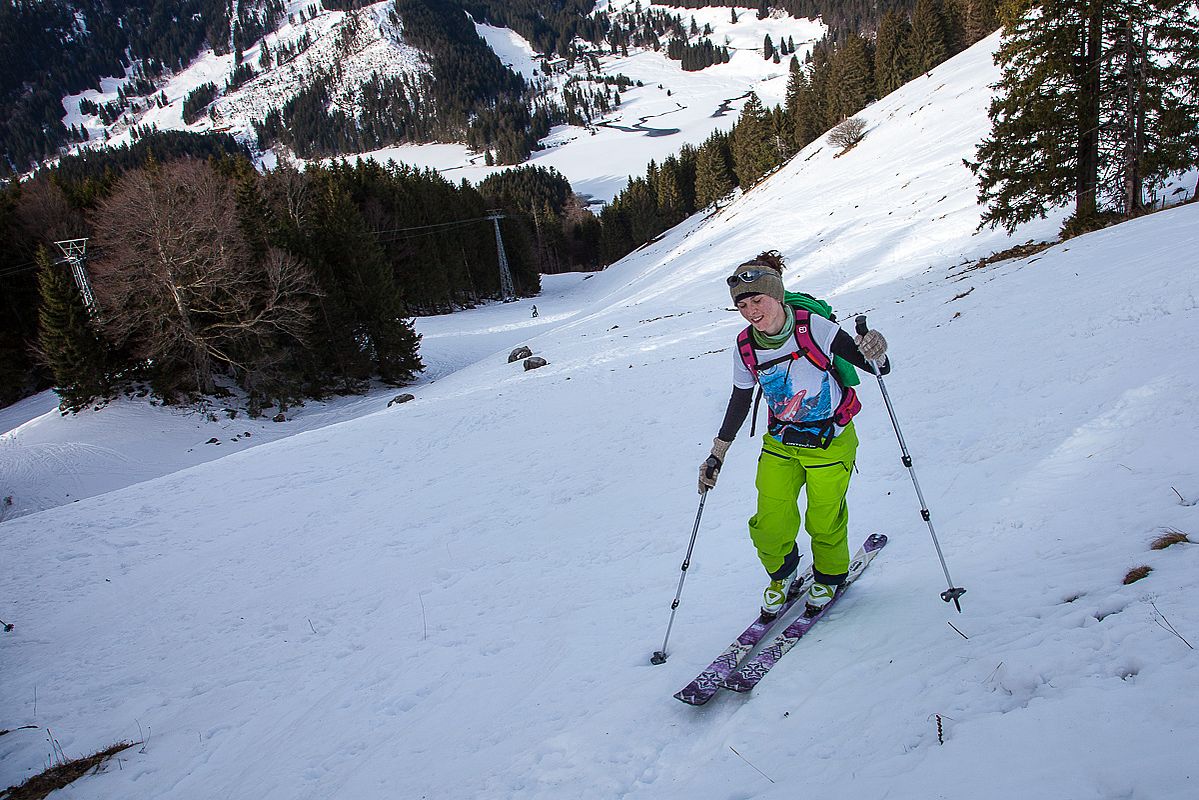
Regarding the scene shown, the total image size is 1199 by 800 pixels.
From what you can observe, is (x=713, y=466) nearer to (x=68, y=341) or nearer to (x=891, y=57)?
(x=68, y=341)

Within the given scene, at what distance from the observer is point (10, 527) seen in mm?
12727

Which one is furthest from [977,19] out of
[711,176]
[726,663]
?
[726,663]

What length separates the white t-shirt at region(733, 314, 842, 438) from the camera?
14.5ft

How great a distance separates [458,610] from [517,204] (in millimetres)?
87921

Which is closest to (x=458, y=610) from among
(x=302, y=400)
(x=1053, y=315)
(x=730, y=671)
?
(x=730, y=671)

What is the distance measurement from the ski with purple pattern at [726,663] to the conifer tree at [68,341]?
1290 inches

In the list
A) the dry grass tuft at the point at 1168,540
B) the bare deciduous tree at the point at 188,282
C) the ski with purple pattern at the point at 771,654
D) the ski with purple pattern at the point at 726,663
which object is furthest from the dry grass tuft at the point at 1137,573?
the bare deciduous tree at the point at 188,282

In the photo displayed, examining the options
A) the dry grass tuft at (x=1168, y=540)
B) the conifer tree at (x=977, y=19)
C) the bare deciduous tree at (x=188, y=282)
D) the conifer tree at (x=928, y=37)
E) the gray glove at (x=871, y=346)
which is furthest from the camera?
the conifer tree at (x=928, y=37)

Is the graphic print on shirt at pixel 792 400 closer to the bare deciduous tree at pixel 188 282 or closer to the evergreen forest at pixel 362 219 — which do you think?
the evergreen forest at pixel 362 219

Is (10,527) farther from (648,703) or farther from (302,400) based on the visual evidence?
(302,400)

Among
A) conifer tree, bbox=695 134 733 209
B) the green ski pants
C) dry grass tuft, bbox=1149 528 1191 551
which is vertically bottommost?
dry grass tuft, bbox=1149 528 1191 551

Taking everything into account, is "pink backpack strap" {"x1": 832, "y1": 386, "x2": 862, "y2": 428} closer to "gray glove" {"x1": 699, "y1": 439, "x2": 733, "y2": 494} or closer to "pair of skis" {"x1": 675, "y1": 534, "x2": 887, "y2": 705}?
"gray glove" {"x1": 699, "y1": 439, "x2": 733, "y2": 494}

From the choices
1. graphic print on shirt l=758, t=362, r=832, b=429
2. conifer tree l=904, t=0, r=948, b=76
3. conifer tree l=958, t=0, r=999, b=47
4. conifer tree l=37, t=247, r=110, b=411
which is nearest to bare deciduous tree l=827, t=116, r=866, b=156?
conifer tree l=904, t=0, r=948, b=76

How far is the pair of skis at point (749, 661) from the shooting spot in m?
4.39
